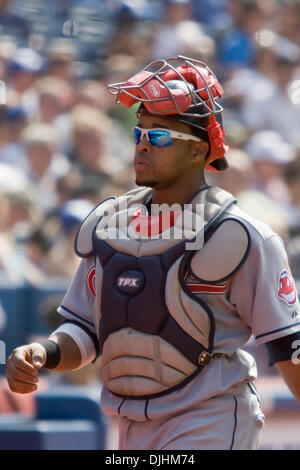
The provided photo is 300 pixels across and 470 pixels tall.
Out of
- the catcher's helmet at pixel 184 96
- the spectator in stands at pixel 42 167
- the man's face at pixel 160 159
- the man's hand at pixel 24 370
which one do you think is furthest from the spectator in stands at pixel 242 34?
the man's hand at pixel 24 370

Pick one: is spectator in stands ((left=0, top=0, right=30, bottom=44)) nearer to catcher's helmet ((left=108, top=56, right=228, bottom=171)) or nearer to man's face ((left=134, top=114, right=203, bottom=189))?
catcher's helmet ((left=108, top=56, right=228, bottom=171))

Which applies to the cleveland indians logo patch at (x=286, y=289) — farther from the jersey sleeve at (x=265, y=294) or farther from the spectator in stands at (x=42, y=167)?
the spectator in stands at (x=42, y=167)

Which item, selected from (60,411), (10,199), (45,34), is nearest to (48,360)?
(60,411)

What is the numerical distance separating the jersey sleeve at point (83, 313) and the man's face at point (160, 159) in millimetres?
377

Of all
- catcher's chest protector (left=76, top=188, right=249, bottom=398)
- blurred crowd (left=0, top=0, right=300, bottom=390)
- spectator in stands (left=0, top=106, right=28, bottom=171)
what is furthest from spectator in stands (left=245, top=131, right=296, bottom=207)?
catcher's chest protector (left=76, top=188, right=249, bottom=398)

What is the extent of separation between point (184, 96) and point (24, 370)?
3.32 feet

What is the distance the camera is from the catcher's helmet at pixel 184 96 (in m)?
3.47

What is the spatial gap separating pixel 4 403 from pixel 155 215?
245 centimetres

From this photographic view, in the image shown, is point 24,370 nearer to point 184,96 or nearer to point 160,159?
point 160,159

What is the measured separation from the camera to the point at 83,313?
373cm

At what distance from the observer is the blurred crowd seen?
7.25 meters

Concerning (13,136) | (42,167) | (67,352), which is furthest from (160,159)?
(13,136)
